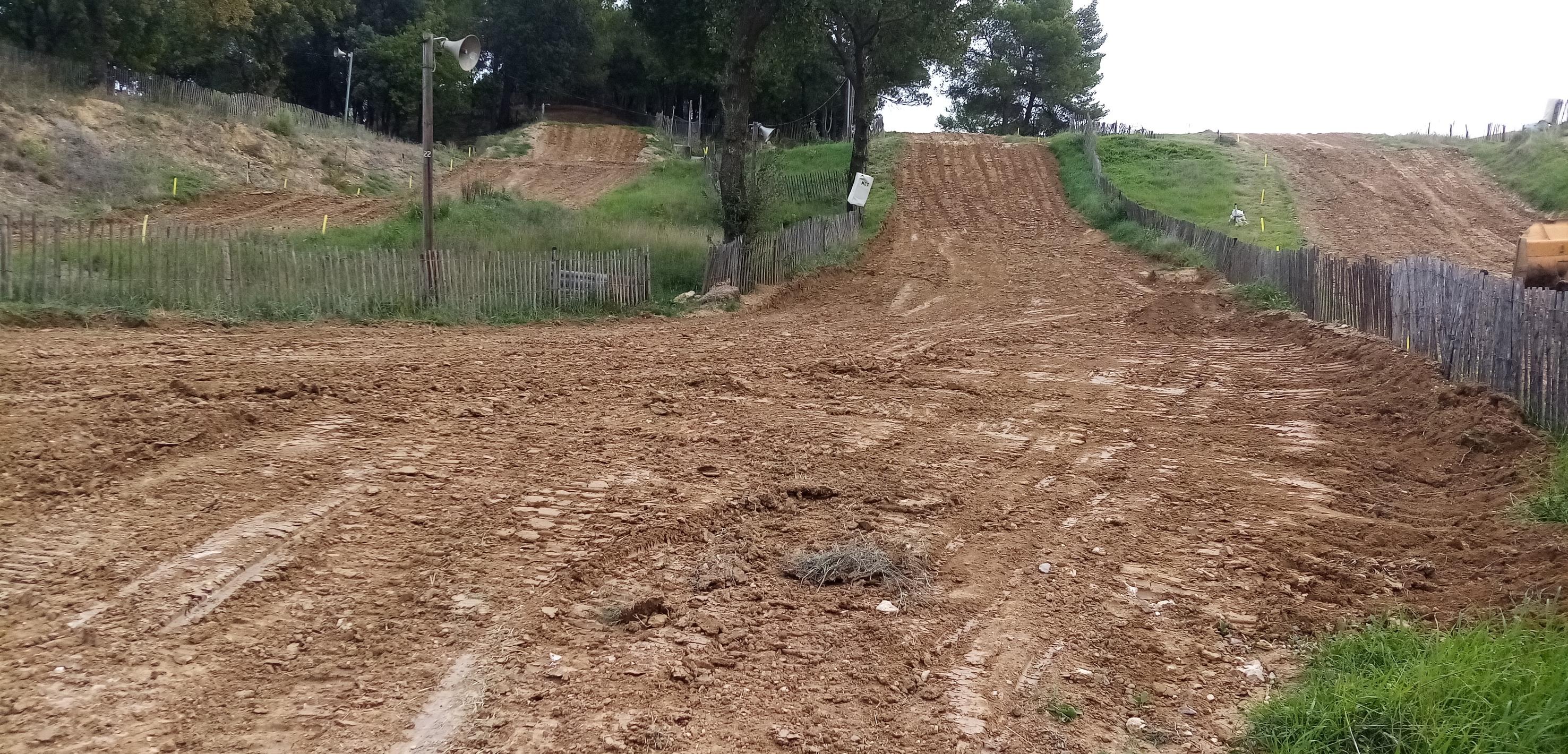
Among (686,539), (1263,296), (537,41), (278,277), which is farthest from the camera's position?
(537,41)

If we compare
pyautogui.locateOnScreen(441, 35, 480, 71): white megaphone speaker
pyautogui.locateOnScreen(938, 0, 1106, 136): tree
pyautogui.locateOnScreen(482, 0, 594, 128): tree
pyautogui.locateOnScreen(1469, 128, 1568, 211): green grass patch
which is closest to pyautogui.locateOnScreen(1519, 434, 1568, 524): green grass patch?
pyautogui.locateOnScreen(441, 35, 480, 71): white megaphone speaker

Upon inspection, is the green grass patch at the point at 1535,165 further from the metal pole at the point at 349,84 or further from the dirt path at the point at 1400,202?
the metal pole at the point at 349,84

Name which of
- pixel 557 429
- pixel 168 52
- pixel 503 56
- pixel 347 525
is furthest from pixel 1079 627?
pixel 503 56

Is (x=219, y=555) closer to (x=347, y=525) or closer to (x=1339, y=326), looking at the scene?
(x=347, y=525)

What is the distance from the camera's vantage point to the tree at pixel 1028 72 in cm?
6091

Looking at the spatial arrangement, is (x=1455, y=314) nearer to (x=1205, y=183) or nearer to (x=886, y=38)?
(x=886, y=38)

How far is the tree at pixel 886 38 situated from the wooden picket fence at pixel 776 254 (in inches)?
224

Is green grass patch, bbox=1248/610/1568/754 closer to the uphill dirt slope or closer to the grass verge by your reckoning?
the uphill dirt slope

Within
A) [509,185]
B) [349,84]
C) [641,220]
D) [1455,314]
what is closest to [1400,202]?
[641,220]

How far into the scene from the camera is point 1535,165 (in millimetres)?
30859

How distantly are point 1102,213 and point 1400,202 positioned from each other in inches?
375

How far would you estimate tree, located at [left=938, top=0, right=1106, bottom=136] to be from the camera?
60.9 metres

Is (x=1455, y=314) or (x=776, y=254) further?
(x=776, y=254)

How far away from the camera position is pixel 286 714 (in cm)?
408
